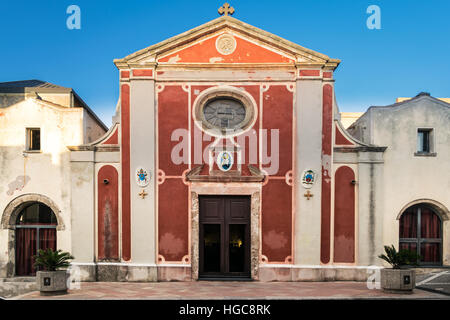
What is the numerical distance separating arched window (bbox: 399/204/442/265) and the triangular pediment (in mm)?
6149

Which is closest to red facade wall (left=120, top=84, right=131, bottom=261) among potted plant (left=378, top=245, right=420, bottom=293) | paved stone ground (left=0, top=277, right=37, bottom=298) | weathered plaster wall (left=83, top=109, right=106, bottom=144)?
weathered plaster wall (left=83, top=109, right=106, bottom=144)

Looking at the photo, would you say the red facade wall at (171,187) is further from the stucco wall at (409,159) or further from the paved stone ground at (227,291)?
the stucco wall at (409,159)

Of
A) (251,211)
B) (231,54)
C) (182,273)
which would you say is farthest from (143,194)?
(231,54)

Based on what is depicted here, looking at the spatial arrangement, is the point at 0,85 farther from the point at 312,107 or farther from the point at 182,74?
the point at 312,107

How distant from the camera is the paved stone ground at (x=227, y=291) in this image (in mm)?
11055

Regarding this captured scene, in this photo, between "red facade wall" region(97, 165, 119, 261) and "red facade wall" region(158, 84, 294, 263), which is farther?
"red facade wall" region(97, 165, 119, 261)

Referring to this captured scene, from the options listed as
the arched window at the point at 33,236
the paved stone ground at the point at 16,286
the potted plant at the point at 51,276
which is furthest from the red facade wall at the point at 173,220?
the paved stone ground at the point at 16,286

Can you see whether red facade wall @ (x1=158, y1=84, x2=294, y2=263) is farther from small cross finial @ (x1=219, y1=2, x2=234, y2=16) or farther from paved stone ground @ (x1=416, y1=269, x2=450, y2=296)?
paved stone ground @ (x1=416, y1=269, x2=450, y2=296)

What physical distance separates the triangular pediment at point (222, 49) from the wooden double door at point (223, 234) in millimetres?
5044

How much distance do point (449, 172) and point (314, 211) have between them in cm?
513

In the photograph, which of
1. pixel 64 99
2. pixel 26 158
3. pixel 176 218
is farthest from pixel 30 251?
pixel 64 99

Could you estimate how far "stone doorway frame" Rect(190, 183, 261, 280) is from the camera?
1347 centimetres

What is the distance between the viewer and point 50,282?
11125 millimetres

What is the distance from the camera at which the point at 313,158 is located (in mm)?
13500
